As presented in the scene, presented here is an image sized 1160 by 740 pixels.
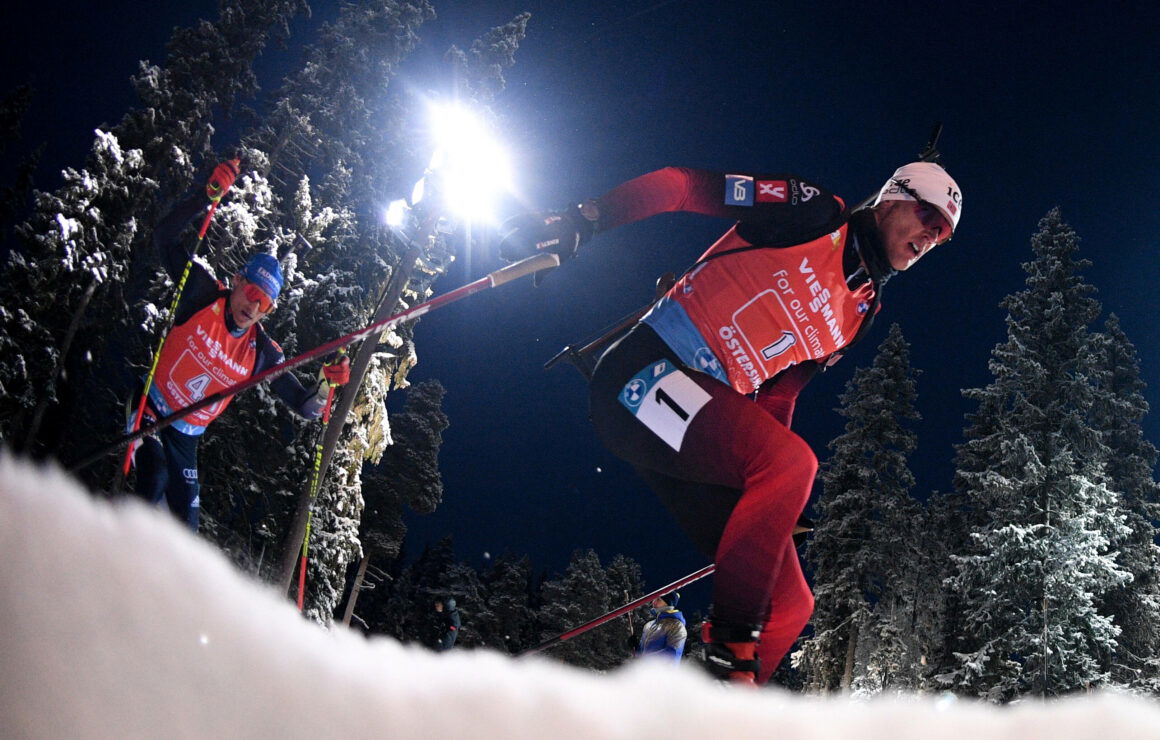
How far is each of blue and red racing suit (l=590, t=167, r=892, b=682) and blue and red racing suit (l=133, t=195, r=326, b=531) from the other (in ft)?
12.4

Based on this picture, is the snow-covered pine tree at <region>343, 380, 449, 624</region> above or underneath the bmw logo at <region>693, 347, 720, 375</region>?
above

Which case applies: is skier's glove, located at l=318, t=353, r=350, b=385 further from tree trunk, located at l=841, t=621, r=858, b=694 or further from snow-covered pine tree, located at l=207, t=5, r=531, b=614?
tree trunk, located at l=841, t=621, r=858, b=694

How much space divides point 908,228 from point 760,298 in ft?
2.21

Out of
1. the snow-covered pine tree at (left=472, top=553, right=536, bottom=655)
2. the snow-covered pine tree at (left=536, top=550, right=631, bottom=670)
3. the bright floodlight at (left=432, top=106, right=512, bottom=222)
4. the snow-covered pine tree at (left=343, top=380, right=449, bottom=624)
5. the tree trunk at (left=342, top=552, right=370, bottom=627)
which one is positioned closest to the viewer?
the bright floodlight at (left=432, top=106, right=512, bottom=222)

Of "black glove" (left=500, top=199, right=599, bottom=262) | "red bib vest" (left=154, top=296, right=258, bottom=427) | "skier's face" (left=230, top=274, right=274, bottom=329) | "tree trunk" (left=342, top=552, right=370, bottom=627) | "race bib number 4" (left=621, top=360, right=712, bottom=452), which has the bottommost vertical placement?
"race bib number 4" (left=621, top=360, right=712, bottom=452)

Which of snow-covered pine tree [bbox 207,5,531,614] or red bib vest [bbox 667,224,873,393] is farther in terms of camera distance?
snow-covered pine tree [bbox 207,5,531,614]

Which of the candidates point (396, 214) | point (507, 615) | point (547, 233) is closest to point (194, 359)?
point (547, 233)

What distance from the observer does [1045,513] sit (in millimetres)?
15336

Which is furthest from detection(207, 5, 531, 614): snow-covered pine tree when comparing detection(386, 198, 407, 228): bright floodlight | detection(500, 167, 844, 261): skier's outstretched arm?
detection(500, 167, 844, 261): skier's outstretched arm

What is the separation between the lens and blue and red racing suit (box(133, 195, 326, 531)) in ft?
16.8

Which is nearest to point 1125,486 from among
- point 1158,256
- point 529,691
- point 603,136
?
point 529,691

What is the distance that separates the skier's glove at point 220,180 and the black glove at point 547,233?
3.57 metres

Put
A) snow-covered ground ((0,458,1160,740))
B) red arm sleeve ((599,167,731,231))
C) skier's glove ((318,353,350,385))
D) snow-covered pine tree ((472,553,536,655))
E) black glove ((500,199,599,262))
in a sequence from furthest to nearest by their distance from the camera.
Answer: snow-covered pine tree ((472,553,536,655)) < skier's glove ((318,353,350,385)) < red arm sleeve ((599,167,731,231)) < black glove ((500,199,599,262)) < snow-covered ground ((0,458,1160,740))

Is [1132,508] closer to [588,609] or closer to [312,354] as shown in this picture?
[312,354]
